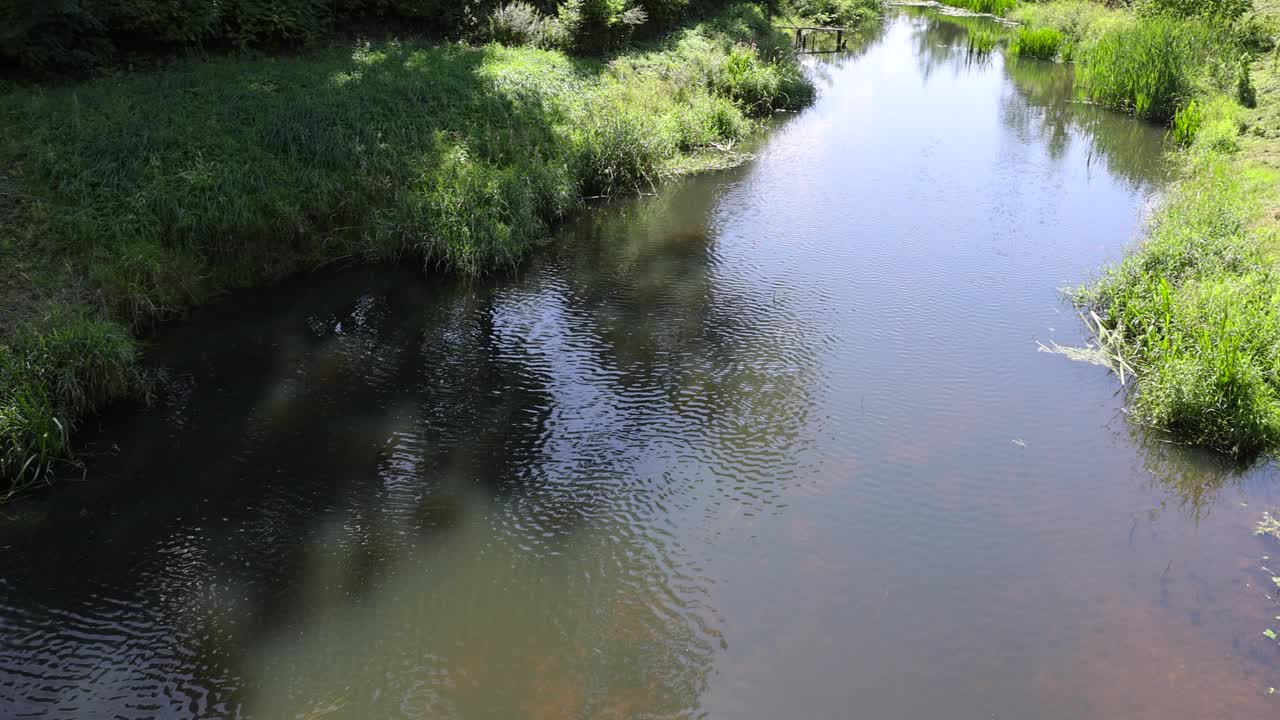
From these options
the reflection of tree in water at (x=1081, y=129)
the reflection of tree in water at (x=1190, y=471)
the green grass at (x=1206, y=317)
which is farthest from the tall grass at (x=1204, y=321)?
→ the reflection of tree in water at (x=1081, y=129)

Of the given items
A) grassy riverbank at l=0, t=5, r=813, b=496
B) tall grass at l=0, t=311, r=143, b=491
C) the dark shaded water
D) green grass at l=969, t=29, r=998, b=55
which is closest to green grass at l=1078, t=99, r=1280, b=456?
the dark shaded water

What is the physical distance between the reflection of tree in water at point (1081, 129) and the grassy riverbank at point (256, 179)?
311 inches

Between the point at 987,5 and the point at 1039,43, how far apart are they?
13.3 meters

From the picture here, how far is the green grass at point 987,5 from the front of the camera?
121ft

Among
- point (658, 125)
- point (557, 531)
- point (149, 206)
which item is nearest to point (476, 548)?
point (557, 531)

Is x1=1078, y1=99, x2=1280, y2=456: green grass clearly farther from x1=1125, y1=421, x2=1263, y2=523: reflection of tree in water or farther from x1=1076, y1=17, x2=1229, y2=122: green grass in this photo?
x1=1076, y1=17, x2=1229, y2=122: green grass

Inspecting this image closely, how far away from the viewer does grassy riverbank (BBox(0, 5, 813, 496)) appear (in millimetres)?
8312

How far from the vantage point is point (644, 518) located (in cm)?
702

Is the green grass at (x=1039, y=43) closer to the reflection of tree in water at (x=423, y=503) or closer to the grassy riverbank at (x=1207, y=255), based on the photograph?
the grassy riverbank at (x=1207, y=255)

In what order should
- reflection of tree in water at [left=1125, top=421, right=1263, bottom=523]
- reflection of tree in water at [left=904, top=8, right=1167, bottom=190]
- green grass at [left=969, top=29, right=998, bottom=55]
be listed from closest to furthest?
1. reflection of tree in water at [left=1125, top=421, right=1263, bottom=523]
2. reflection of tree in water at [left=904, top=8, right=1167, bottom=190]
3. green grass at [left=969, top=29, right=998, bottom=55]

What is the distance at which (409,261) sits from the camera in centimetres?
1190

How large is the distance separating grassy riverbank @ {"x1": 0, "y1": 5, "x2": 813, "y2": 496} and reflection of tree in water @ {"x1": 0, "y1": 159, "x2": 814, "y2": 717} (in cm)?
65

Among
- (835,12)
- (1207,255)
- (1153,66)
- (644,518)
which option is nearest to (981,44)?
(835,12)

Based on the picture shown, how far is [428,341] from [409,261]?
7.83 ft
